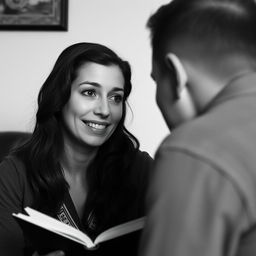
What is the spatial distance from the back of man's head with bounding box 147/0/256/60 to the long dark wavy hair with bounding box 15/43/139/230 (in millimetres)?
808

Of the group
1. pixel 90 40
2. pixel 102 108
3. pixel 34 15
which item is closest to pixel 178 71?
pixel 102 108

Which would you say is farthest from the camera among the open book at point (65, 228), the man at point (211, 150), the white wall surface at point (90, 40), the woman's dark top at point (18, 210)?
the white wall surface at point (90, 40)

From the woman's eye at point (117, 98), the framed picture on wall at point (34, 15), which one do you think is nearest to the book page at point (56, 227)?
the woman's eye at point (117, 98)

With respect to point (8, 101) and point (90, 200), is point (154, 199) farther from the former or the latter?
point (8, 101)

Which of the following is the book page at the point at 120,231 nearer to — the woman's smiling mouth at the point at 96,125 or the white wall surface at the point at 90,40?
the woman's smiling mouth at the point at 96,125

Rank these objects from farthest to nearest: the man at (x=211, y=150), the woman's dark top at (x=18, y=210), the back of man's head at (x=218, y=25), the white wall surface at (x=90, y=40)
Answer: the white wall surface at (x=90, y=40) → the woman's dark top at (x=18, y=210) → the back of man's head at (x=218, y=25) → the man at (x=211, y=150)

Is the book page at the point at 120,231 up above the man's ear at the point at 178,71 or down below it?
below

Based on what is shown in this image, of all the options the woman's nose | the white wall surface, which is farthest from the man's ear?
the white wall surface

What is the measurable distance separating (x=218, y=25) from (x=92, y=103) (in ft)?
2.76

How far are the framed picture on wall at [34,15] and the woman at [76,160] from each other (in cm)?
68

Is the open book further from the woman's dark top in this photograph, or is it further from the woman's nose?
the woman's nose

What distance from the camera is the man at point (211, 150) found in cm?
55

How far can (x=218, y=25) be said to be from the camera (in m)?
0.70

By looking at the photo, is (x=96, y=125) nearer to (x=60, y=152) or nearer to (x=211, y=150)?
Result: (x=60, y=152)
